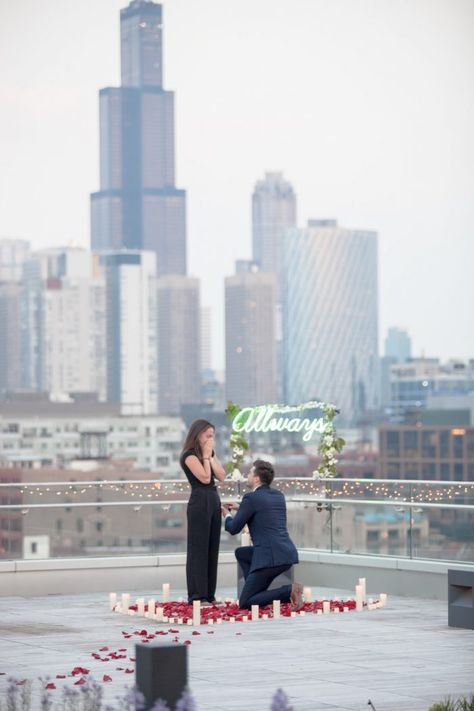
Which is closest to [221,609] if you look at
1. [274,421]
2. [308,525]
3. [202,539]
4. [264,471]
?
[202,539]

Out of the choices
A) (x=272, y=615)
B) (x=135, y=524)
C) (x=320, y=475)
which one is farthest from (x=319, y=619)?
(x=320, y=475)

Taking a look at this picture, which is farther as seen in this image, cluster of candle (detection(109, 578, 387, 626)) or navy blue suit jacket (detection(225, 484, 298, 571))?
navy blue suit jacket (detection(225, 484, 298, 571))

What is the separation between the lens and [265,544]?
527 inches

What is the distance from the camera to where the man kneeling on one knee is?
13359 millimetres

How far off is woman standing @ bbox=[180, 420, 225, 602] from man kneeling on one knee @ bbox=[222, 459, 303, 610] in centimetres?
48

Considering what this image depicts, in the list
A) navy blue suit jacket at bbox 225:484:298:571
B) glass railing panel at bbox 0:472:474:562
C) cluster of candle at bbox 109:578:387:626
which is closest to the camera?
cluster of candle at bbox 109:578:387:626

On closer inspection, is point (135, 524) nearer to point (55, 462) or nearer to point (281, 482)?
point (281, 482)

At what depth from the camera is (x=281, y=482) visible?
17297mm

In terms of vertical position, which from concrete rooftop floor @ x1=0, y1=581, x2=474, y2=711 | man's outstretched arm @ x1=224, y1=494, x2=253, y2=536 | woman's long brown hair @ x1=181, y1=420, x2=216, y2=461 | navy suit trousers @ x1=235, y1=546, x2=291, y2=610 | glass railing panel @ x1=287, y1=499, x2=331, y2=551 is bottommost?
concrete rooftop floor @ x1=0, y1=581, x2=474, y2=711

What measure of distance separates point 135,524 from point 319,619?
3.96 meters

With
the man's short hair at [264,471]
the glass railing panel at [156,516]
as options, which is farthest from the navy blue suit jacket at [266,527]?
the glass railing panel at [156,516]

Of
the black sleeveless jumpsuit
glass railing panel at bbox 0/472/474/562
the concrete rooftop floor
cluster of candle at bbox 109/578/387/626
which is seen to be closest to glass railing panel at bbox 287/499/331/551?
glass railing panel at bbox 0/472/474/562

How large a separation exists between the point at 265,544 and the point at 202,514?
0.83 meters

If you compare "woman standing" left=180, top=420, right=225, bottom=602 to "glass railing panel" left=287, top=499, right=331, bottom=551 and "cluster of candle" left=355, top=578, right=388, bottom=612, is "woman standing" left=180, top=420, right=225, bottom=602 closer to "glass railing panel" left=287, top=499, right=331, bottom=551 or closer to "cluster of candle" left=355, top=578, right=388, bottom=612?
"cluster of candle" left=355, top=578, right=388, bottom=612
